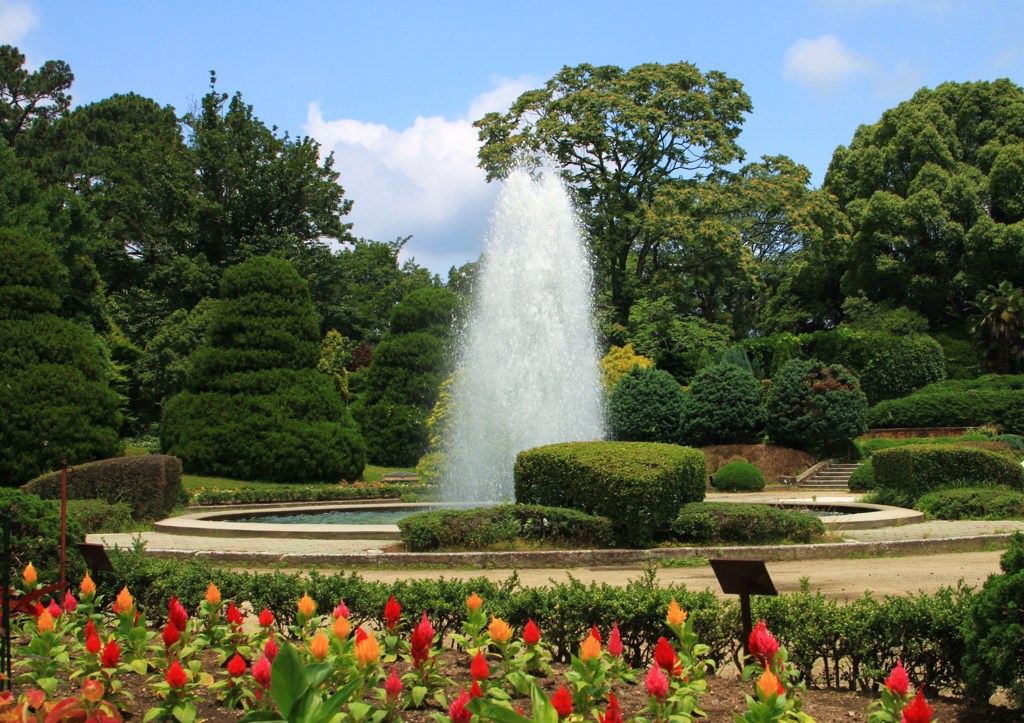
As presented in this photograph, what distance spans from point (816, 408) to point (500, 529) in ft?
64.9

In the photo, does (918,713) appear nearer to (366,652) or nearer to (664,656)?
(664,656)

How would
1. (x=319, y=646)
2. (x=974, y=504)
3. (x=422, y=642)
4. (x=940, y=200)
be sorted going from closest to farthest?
(x=319, y=646) < (x=422, y=642) < (x=974, y=504) < (x=940, y=200)

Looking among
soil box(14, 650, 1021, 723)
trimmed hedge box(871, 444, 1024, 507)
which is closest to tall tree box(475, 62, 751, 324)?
trimmed hedge box(871, 444, 1024, 507)

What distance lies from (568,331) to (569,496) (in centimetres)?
916

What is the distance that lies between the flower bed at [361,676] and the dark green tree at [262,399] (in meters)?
19.0

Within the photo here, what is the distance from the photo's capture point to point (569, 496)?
12.9 m

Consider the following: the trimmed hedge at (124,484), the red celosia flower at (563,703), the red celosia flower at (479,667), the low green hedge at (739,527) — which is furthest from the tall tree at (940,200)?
the red celosia flower at (563,703)

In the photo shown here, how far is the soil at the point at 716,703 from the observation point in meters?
4.96

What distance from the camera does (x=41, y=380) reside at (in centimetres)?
2070

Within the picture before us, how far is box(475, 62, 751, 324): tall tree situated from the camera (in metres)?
40.5

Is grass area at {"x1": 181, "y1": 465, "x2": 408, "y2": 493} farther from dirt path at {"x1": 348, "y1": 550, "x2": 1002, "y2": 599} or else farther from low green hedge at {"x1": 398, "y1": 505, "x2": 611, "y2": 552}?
dirt path at {"x1": 348, "y1": 550, "x2": 1002, "y2": 599}

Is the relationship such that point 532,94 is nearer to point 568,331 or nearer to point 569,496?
point 568,331

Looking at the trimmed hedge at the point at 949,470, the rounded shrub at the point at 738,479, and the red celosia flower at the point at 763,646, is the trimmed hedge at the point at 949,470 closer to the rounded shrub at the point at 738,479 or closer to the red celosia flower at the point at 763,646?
the rounded shrub at the point at 738,479

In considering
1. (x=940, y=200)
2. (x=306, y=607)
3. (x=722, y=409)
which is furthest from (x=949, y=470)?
(x=940, y=200)
